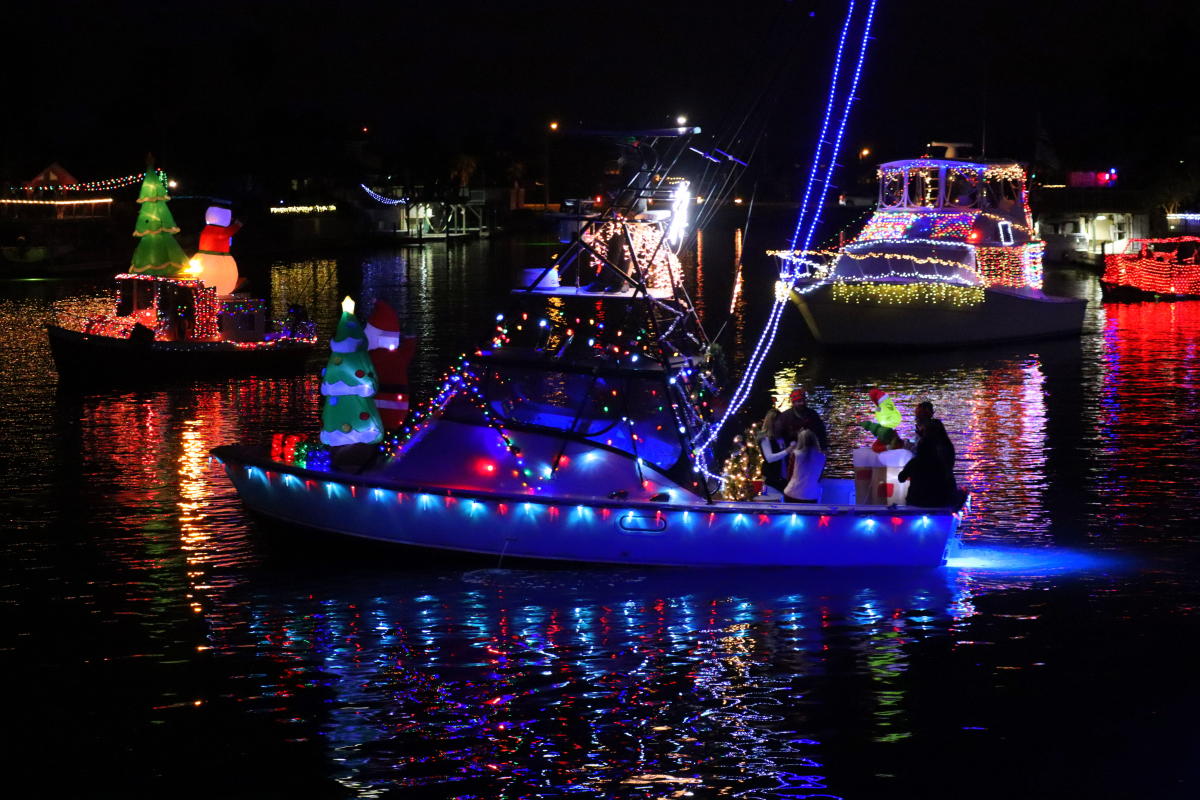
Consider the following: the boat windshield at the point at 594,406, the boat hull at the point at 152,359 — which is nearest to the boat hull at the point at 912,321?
the boat hull at the point at 152,359

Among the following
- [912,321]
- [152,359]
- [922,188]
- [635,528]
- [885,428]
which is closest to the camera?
[635,528]

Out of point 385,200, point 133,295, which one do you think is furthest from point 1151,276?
point 385,200

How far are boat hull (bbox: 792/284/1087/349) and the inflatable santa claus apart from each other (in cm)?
2015

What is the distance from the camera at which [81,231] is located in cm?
8394

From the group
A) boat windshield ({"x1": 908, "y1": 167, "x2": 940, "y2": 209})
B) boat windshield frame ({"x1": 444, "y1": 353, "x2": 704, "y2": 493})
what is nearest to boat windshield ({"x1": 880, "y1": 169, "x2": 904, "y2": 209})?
boat windshield ({"x1": 908, "y1": 167, "x2": 940, "y2": 209})

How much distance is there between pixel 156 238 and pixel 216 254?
1935 millimetres

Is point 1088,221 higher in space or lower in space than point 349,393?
higher

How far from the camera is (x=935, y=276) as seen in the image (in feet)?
128

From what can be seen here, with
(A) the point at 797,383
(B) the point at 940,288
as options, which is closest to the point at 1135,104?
(B) the point at 940,288

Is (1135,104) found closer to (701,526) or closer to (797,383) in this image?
(797,383)

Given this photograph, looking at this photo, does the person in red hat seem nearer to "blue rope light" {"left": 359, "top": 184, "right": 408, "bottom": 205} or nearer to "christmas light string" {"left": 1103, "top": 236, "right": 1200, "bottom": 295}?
"christmas light string" {"left": 1103, "top": 236, "right": 1200, "bottom": 295}

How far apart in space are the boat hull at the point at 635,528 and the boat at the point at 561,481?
15mm

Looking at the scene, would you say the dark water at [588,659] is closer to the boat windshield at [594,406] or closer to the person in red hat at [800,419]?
the boat windshield at [594,406]

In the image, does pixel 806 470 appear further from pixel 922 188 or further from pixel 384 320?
pixel 922 188
